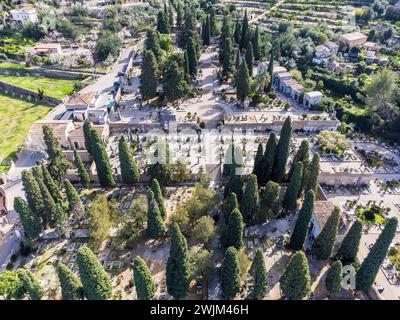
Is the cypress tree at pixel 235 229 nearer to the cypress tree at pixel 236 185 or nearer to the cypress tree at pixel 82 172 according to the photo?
the cypress tree at pixel 236 185

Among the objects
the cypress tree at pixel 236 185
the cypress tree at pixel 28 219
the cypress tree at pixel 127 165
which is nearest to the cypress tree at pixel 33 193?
the cypress tree at pixel 28 219

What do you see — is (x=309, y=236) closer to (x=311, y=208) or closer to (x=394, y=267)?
(x=311, y=208)

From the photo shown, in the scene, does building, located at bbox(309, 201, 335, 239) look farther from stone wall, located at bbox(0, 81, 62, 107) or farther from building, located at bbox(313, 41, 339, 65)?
stone wall, located at bbox(0, 81, 62, 107)

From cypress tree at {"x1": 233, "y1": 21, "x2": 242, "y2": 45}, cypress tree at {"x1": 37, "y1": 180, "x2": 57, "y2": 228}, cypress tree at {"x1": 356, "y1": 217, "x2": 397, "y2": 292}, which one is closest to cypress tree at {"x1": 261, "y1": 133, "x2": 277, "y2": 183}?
cypress tree at {"x1": 356, "y1": 217, "x2": 397, "y2": 292}

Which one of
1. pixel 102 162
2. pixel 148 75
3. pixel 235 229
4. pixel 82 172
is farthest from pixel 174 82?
pixel 235 229

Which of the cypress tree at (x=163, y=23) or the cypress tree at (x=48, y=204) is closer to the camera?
the cypress tree at (x=48, y=204)

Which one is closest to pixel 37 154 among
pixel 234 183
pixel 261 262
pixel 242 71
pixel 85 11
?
pixel 234 183
